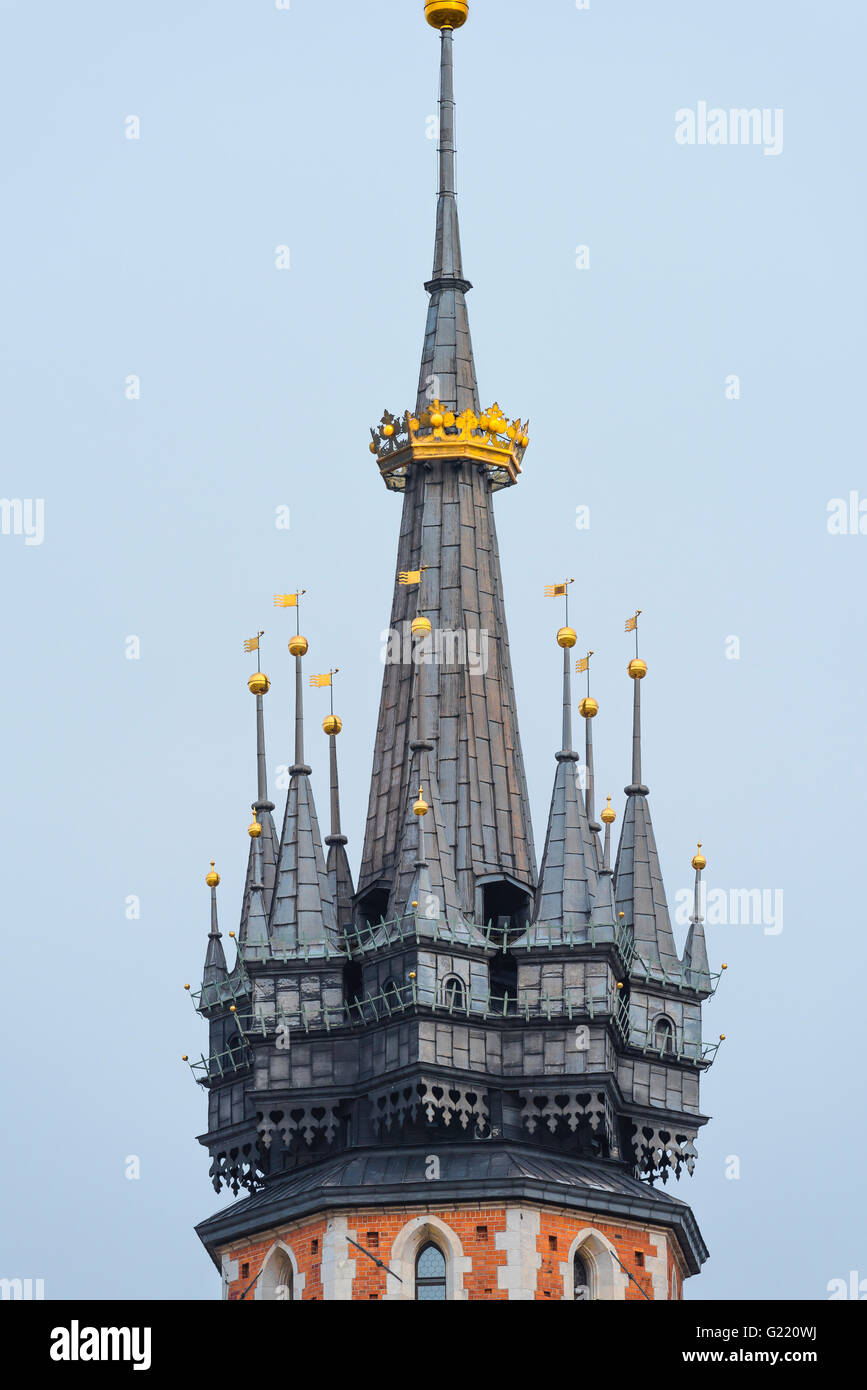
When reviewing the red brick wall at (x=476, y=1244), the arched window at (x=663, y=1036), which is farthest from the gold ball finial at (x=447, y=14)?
the red brick wall at (x=476, y=1244)

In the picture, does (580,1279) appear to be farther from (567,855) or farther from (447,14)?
(447,14)

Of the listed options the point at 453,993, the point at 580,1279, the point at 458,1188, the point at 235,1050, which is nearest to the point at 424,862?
the point at 453,993

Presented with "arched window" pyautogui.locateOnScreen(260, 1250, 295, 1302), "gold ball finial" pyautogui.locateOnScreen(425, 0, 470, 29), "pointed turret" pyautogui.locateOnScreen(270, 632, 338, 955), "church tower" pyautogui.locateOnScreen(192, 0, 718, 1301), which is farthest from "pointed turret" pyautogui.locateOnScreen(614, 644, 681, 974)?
"gold ball finial" pyautogui.locateOnScreen(425, 0, 470, 29)

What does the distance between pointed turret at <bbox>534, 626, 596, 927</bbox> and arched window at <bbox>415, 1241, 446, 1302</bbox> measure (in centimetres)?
634

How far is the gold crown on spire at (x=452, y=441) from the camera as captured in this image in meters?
99.4

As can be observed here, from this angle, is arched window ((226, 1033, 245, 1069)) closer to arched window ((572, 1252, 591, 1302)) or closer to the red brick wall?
the red brick wall

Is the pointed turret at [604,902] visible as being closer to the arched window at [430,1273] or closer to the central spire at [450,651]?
the central spire at [450,651]

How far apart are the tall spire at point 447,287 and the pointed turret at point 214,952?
32.3ft

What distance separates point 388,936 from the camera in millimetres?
93500

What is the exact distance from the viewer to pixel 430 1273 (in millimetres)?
90875

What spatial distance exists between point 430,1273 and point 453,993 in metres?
4.95

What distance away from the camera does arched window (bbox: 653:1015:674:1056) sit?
95.3 meters
